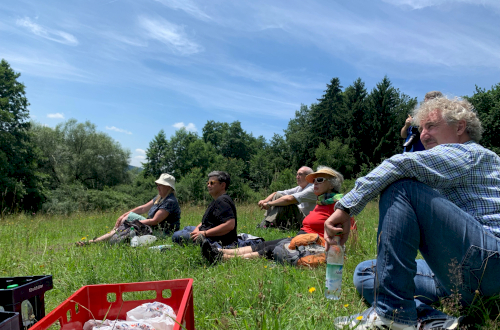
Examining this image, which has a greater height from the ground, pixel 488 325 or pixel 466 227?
pixel 466 227

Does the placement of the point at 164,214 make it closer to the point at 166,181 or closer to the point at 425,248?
the point at 166,181

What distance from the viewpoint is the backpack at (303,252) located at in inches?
120

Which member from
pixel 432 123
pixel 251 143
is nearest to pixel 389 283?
pixel 432 123

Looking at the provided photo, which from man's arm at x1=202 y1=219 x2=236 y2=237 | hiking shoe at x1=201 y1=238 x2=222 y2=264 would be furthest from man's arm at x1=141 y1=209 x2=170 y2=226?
hiking shoe at x1=201 y1=238 x2=222 y2=264

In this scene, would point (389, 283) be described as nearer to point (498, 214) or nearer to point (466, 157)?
point (498, 214)

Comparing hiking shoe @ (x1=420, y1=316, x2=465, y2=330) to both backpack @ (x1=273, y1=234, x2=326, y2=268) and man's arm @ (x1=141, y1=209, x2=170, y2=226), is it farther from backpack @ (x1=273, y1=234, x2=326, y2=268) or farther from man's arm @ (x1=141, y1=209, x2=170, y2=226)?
man's arm @ (x1=141, y1=209, x2=170, y2=226)

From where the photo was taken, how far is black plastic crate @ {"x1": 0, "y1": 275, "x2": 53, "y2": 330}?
1.57 meters

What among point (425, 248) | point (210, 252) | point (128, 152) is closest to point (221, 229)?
point (210, 252)

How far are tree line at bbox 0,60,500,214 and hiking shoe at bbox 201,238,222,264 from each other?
839 inches

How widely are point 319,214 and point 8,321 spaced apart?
3101mm

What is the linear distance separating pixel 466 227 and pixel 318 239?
6.22 feet

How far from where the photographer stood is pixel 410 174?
5.50 ft

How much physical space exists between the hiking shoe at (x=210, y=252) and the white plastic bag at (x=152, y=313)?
1.57 m

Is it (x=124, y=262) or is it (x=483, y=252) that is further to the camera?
(x=124, y=262)
